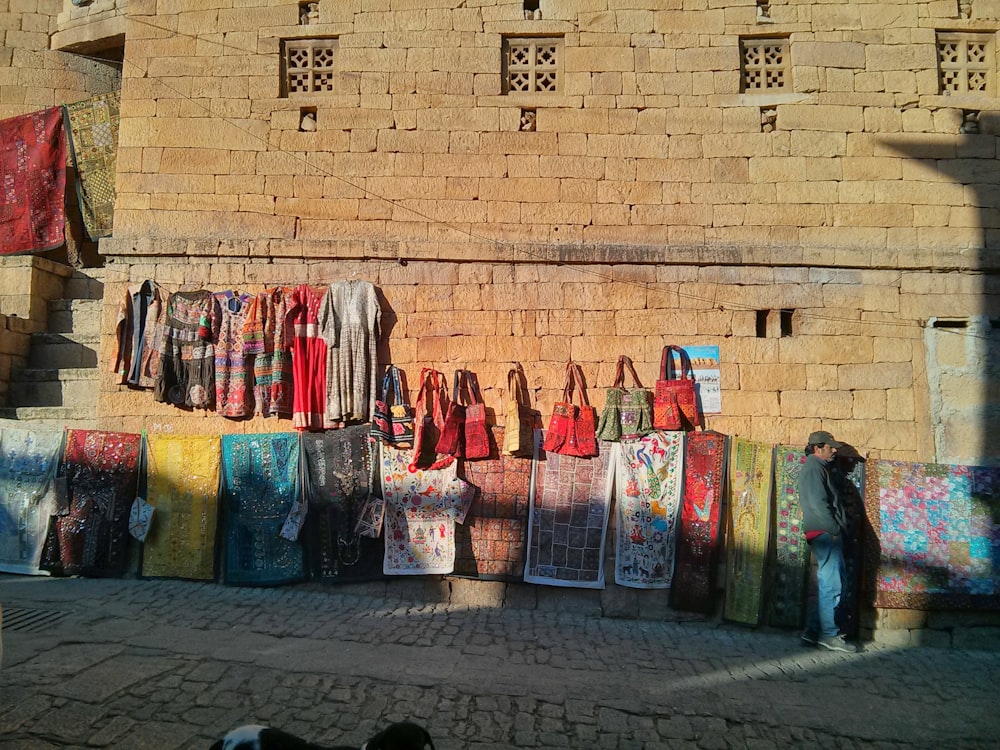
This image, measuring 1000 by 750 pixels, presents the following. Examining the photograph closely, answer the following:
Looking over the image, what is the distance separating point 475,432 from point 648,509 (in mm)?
1620

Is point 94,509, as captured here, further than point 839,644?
Yes

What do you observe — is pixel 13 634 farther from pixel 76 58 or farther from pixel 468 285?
pixel 76 58

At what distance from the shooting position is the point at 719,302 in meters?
6.19

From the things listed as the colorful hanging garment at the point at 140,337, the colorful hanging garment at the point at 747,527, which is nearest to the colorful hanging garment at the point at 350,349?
the colorful hanging garment at the point at 140,337

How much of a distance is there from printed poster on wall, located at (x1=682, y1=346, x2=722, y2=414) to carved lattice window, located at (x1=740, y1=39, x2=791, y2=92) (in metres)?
2.69

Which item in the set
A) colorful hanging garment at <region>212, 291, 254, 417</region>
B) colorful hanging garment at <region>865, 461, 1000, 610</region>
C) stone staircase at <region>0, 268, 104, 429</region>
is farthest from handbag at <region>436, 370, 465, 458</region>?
colorful hanging garment at <region>865, 461, 1000, 610</region>

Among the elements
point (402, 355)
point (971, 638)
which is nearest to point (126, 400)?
point (402, 355)

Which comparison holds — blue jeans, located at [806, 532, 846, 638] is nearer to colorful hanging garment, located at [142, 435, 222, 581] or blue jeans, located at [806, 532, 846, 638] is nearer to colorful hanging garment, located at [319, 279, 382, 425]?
colorful hanging garment, located at [319, 279, 382, 425]

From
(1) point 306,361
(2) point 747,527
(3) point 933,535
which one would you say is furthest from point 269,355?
(3) point 933,535

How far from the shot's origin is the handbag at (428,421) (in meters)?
5.84

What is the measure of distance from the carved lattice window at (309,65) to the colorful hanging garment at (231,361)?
2.25 meters

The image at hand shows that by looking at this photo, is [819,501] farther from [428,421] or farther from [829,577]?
[428,421]

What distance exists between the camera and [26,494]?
6.03 meters

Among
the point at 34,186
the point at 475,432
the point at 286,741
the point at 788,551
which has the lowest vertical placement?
the point at 286,741
